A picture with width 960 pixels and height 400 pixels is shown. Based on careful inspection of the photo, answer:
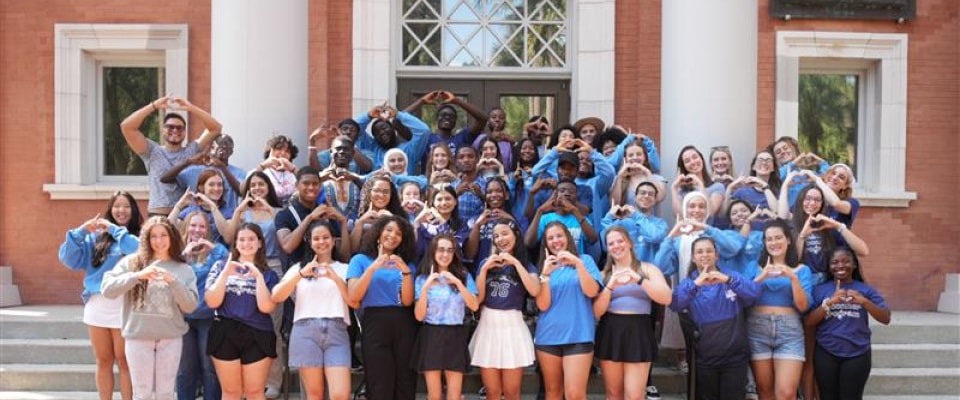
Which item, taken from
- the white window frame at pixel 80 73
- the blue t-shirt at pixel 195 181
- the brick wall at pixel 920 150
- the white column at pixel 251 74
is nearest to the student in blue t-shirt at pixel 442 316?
the blue t-shirt at pixel 195 181

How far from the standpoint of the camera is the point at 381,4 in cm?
1168

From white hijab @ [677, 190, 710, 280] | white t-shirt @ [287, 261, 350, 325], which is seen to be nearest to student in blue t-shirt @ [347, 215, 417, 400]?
white t-shirt @ [287, 261, 350, 325]

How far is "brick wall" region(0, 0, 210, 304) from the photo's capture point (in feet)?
37.8

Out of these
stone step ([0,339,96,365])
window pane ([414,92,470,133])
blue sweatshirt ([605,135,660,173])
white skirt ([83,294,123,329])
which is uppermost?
window pane ([414,92,470,133])

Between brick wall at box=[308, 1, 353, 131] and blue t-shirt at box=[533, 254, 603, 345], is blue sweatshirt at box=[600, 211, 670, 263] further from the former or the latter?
brick wall at box=[308, 1, 353, 131]

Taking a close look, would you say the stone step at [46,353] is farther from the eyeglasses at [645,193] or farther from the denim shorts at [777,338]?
the denim shorts at [777,338]

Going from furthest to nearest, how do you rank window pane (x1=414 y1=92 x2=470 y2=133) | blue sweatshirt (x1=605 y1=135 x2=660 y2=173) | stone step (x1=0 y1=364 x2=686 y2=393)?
window pane (x1=414 y1=92 x2=470 y2=133) → blue sweatshirt (x1=605 y1=135 x2=660 y2=173) → stone step (x1=0 y1=364 x2=686 y2=393)

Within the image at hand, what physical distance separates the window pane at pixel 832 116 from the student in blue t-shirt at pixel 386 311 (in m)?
6.41

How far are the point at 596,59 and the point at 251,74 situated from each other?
12.8ft

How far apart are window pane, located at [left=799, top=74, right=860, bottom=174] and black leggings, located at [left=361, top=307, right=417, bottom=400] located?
650cm

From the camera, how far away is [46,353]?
29.5 ft

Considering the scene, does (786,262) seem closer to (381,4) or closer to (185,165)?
(185,165)

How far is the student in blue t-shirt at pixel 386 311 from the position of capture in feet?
23.9

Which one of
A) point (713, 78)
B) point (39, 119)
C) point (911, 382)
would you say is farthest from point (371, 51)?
point (911, 382)
